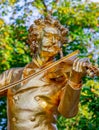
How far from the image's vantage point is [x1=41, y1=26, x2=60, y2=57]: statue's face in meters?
4.66

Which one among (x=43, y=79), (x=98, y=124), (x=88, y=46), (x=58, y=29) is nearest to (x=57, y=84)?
(x=43, y=79)

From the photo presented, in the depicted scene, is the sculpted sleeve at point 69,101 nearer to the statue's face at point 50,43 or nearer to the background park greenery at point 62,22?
the statue's face at point 50,43

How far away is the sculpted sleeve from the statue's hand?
90 mm

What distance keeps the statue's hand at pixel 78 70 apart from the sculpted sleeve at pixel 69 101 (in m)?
0.09

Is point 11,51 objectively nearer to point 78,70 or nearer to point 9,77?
point 9,77

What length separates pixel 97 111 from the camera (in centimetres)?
901

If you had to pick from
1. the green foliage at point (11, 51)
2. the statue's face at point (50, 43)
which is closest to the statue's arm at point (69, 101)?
the statue's face at point (50, 43)

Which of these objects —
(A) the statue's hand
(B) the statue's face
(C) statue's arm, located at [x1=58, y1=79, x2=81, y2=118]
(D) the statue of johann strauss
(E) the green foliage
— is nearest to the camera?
(A) the statue's hand

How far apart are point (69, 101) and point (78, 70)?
34 centimetres

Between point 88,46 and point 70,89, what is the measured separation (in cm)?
1336

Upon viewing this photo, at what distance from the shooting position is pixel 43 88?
4.58m

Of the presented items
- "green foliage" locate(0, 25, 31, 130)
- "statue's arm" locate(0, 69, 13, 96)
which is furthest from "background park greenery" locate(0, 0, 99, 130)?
→ "statue's arm" locate(0, 69, 13, 96)

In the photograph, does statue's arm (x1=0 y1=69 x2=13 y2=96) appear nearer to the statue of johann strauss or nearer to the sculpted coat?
the statue of johann strauss

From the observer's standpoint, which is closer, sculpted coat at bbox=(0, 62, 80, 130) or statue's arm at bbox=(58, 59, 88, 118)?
statue's arm at bbox=(58, 59, 88, 118)
